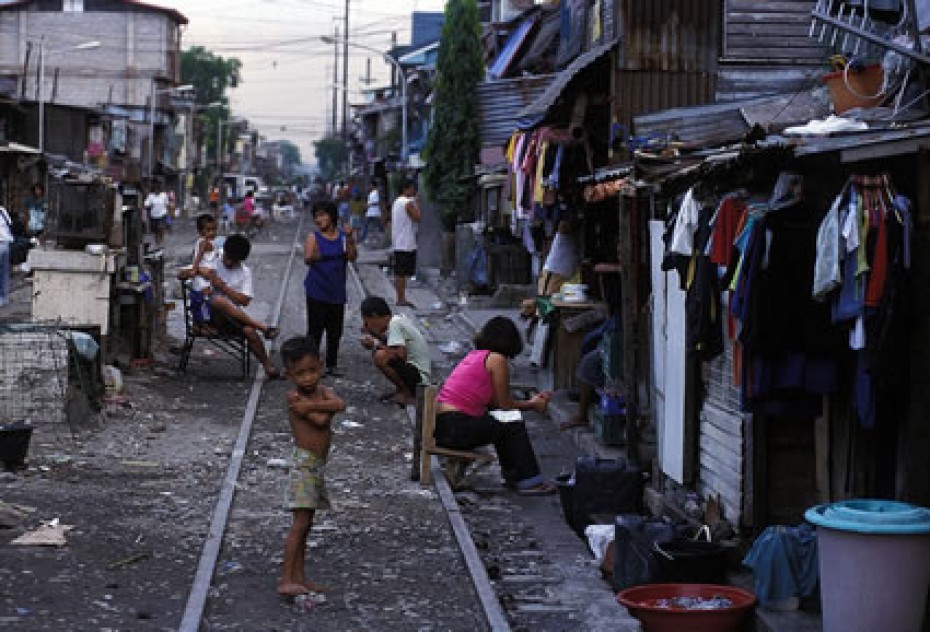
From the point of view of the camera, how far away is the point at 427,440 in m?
11.2

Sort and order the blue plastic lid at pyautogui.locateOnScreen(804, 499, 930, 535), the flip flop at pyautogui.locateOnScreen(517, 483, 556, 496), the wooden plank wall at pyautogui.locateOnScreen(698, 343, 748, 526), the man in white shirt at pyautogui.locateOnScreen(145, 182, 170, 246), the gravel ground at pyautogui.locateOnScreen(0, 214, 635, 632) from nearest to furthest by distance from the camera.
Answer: the blue plastic lid at pyautogui.locateOnScreen(804, 499, 930, 535), the gravel ground at pyautogui.locateOnScreen(0, 214, 635, 632), the wooden plank wall at pyautogui.locateOnScreen(698, 343, 748, 526), the flip flop at pyautogui.locateOnScreen(517, 483, 556, 496), the man in white shirt at pyautogui.locateOnScreen(145, 182, 170, 246)

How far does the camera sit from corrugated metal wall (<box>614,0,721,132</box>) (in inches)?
591

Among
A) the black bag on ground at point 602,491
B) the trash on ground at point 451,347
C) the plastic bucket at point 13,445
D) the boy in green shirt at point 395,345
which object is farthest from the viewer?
the trash on ground at point 451,347

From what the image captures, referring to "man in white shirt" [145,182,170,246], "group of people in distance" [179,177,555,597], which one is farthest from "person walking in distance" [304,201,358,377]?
"man in white shirt" [145,182,170,246]

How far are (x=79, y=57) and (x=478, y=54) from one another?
44687 millimetres

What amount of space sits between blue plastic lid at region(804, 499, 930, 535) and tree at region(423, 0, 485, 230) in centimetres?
2961

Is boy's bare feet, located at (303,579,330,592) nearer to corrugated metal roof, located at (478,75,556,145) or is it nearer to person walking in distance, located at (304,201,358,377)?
person walking in distance, located at (304,201,358,377)

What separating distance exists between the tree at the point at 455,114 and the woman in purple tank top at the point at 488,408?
82.0ft

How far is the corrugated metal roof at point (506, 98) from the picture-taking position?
21842 millimetres

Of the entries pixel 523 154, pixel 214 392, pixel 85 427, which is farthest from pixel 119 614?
pixel 523 154

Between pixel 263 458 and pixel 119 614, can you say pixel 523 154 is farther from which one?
pixel 119 614

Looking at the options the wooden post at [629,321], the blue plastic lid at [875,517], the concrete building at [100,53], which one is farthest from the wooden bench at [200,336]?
the concrete building at [100,53]

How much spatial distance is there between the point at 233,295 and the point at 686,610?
940 centimetres

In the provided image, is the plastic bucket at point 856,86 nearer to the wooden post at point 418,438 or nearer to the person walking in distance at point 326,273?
the wooden post at point 418,438
